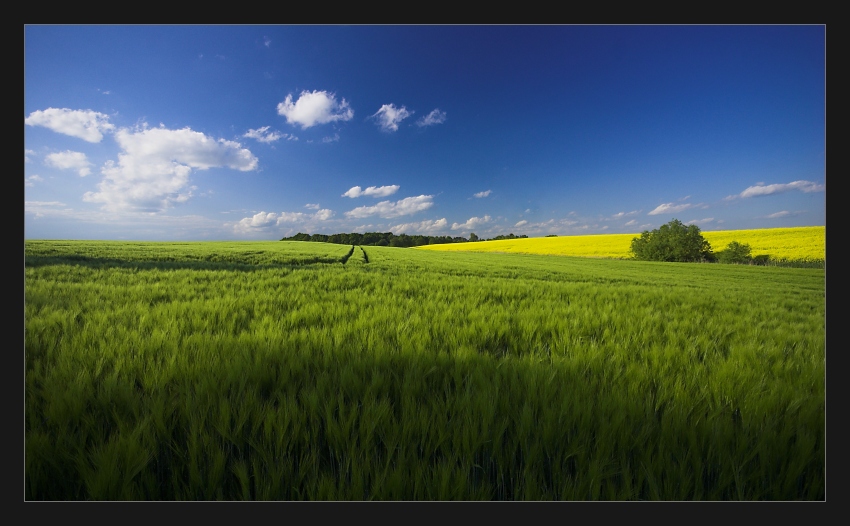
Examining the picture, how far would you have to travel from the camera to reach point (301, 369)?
1.54 m

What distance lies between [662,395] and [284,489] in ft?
5.67

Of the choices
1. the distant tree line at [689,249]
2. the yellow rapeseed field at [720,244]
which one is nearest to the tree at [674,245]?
the distant tree line at [689,249]

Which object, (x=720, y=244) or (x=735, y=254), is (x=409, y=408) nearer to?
(x=720, y=244)

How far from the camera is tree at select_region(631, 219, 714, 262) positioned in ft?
13.7

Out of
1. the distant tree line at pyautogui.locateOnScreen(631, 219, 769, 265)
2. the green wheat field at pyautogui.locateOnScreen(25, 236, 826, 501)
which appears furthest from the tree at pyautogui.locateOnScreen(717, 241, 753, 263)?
the green wheat field at pyautogui.locateOnScreen(25, 236, 826, 501)

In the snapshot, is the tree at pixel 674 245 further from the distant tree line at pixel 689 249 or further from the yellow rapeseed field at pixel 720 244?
the yellow rapeseed field at pixel 720 244

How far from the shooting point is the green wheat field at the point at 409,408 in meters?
1.04

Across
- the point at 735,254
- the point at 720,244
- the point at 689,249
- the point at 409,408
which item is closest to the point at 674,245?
the point at 689,249

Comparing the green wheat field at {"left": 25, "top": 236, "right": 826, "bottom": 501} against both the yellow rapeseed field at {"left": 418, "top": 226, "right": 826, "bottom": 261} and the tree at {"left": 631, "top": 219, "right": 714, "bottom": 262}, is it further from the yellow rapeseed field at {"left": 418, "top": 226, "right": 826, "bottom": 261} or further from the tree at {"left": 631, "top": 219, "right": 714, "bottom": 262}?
the tree at {"left": 631, "top": 219, "right": 714, "bottom": 262}

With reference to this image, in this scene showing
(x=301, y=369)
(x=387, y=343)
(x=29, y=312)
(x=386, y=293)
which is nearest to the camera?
(x=301, y=369)

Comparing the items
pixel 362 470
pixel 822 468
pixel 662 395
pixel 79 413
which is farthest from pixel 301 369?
pixel 822 468

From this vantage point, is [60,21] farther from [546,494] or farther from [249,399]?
[546,494]

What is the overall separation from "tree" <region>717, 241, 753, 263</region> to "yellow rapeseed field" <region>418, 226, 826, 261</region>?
8cm

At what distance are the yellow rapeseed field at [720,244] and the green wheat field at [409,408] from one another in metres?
0.61
